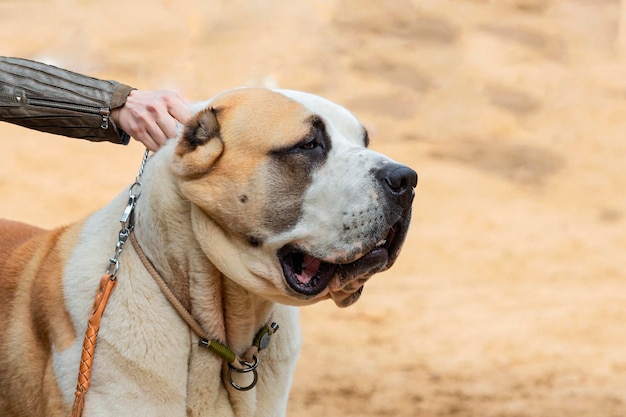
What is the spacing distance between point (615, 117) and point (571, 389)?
6605 millimetres

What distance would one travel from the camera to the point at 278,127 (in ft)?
9.18

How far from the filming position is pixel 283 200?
277cm

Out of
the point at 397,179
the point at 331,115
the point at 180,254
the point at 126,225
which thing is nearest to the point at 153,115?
the point at 126,225

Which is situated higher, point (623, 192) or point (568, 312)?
point (568, 312)

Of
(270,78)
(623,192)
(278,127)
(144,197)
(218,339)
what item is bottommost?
(623,192)

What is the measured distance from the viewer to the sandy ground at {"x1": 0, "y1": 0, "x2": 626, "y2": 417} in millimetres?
6113

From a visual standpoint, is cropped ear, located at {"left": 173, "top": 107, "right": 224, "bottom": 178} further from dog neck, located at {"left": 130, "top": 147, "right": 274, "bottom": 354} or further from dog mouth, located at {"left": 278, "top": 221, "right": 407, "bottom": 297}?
dog mouth, located at {"left": 278, "top": 221, "right": 407, "bottom": 297}

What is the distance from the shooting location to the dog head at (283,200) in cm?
272

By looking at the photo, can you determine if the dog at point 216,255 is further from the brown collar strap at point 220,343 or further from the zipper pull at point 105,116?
the zipper pull at point 105,116

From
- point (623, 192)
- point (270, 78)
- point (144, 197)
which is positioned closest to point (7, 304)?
point (144, 197)

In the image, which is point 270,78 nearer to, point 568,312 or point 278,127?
point 568,312

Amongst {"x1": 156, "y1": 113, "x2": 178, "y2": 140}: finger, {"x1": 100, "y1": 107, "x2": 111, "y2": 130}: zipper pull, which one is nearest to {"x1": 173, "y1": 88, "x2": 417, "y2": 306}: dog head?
{"x1": 156, "y1": 113, "x2": 178, "y2": 140}: finger

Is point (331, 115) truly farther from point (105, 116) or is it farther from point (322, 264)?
point (105, 116)

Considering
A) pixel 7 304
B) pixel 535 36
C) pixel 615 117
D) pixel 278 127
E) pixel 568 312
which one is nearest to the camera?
pixel 278 127
